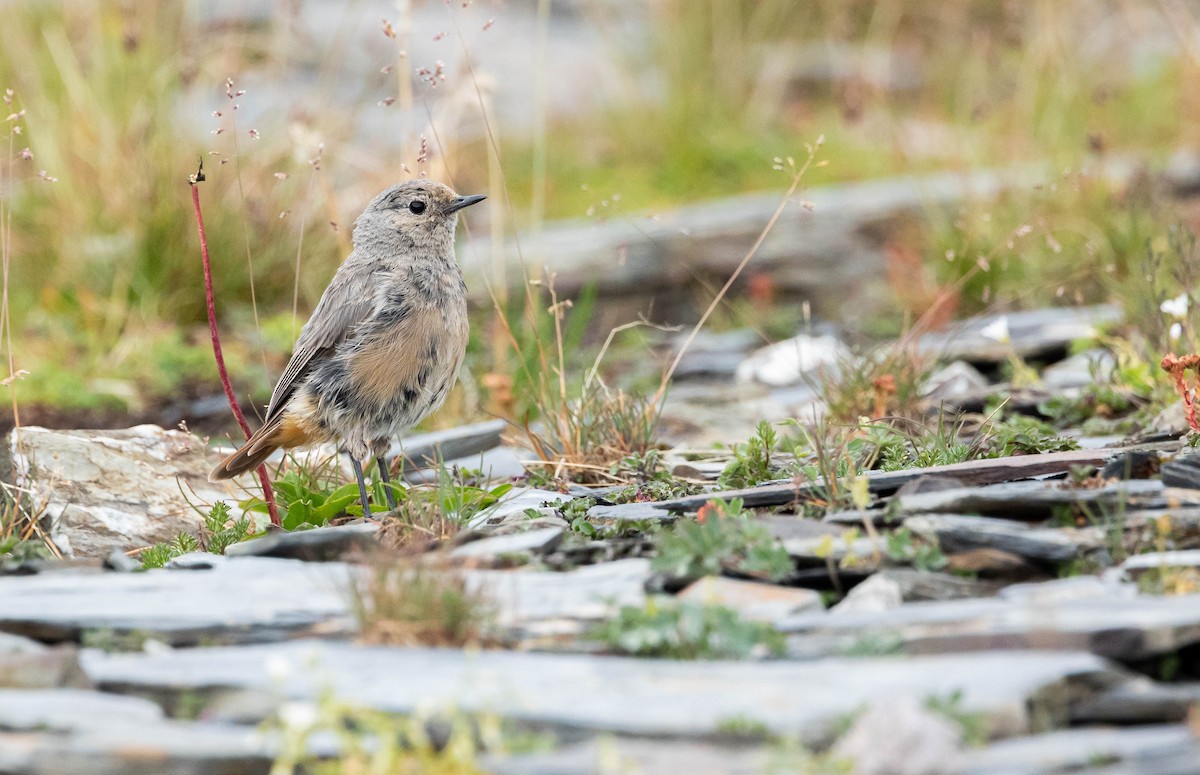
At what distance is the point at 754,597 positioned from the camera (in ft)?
11.0

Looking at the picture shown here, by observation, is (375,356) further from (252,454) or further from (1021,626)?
(1021,626)

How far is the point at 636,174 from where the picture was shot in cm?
1117

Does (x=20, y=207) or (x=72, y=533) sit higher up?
(x=20, y=207)

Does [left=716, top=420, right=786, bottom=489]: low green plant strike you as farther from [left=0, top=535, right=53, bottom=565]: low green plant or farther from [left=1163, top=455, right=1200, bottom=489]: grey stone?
[left=0, top=535, right=53, bottom=565]: low green plant

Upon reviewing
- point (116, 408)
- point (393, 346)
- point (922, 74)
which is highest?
point (922, 74)

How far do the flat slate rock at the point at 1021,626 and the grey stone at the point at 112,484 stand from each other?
2676 millimetres

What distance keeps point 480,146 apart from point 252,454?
23.8 feet

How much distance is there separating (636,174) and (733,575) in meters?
7.95

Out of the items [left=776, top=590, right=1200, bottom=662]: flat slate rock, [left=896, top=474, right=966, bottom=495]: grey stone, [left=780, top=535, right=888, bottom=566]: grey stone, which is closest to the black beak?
[left=896, top=474, right=966, bottom=495]: grey stone

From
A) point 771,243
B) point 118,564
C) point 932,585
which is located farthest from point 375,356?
point 771,243

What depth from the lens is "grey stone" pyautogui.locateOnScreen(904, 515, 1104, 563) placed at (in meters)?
3.48

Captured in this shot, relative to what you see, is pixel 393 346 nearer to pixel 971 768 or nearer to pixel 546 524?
pixel 546 524

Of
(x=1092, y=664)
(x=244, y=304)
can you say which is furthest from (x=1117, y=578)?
(x=244, y=304)

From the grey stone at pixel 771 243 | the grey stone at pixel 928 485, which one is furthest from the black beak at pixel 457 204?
the grey stone at pixel 771 243
